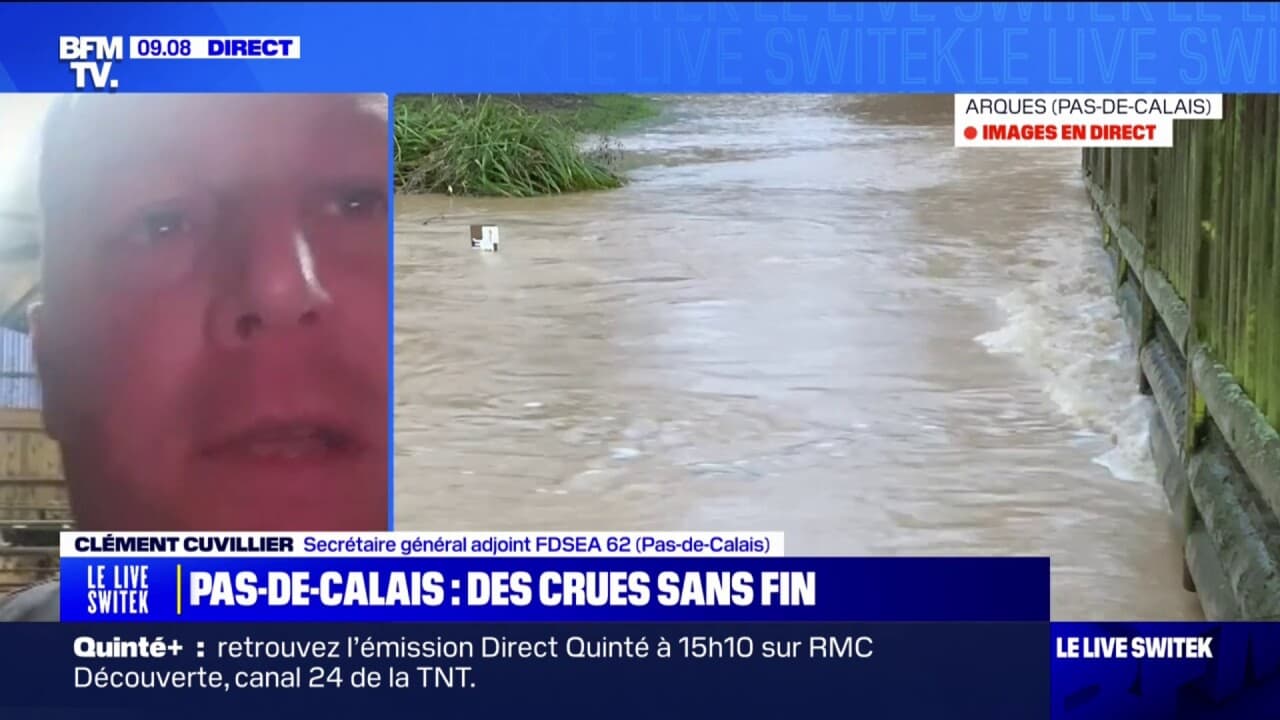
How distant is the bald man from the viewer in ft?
18.3

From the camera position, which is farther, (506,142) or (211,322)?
(506,142)

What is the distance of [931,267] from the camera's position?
6133mm

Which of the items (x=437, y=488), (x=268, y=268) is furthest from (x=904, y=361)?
(x=268, y=268)

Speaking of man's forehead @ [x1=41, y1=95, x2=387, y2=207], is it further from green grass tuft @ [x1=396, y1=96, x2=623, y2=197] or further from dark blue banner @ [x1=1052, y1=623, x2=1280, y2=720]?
dark blue banner @ [x1=1052, y1=623, x2=1280, y2=720]

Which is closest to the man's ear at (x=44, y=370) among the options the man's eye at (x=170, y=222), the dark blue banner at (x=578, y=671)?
the man's eye at (x=170, y=222)

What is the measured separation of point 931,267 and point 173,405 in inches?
82.7

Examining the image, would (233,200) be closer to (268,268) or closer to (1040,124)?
(268,268)

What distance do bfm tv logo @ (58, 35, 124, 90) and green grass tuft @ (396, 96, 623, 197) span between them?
2.37 feet

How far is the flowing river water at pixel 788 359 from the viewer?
5.69m

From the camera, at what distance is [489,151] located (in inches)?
233

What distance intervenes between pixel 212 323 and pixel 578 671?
128 cm

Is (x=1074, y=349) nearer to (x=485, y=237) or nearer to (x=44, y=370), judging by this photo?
(x=485, y=237)

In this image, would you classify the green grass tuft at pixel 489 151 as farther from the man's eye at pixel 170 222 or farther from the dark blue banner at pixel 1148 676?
the dark blue banner at pixel 1148 676

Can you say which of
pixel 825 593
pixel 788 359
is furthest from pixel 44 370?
pixel 825 593
